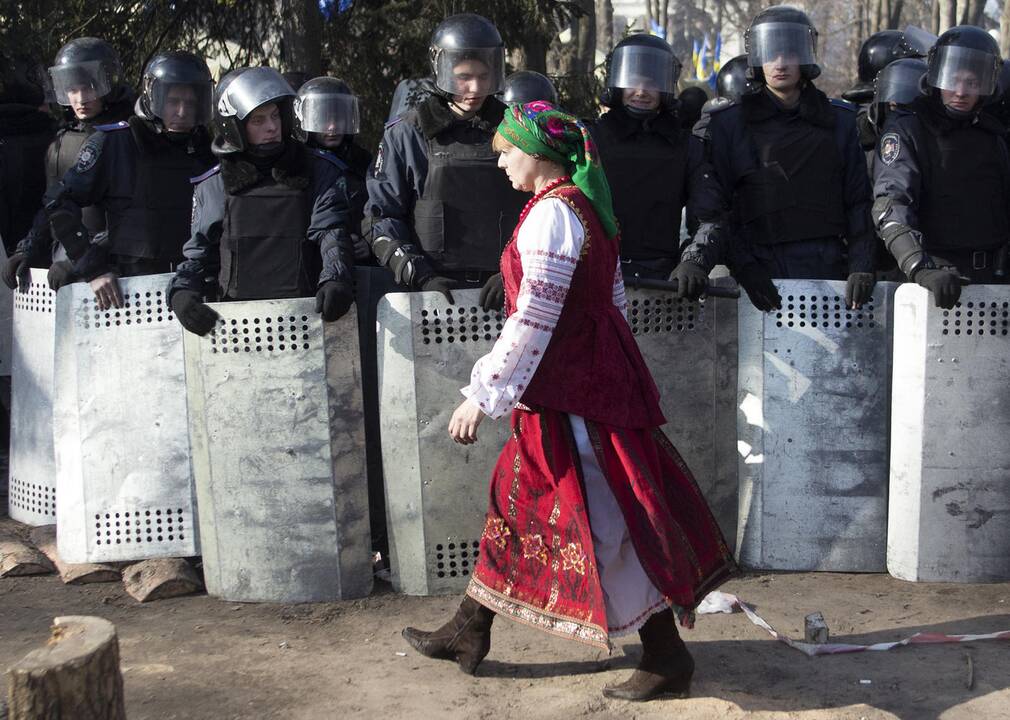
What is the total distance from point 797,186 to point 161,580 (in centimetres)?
328

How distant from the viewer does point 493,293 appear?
5184mm

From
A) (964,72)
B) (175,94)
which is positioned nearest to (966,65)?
(964,72)

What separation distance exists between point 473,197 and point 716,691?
232 centimetres

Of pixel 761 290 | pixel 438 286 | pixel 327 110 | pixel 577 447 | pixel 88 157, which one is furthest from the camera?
pixel 327 110

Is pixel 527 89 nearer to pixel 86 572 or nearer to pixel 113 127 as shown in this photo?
pixel 113 127

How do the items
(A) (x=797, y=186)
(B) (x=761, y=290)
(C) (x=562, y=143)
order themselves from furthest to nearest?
(A) (x=797, y=186)
(B) (x=761, y=290)
(C) (x=562, y=143)

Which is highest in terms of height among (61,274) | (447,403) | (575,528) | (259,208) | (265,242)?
(259,208)

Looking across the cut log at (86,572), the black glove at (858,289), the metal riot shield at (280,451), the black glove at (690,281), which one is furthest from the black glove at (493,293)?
the cut log at (86,572)

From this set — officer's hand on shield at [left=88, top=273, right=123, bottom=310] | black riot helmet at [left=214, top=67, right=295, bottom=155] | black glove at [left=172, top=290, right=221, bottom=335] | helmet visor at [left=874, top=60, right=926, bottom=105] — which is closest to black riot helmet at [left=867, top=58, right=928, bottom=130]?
helmet visor at [left=874, top=60, right=926, bottom=105]

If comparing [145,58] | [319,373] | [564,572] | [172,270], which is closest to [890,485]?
[564,572]

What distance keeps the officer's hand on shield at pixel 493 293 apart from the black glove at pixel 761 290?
3.77 ft

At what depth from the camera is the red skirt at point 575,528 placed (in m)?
4.09

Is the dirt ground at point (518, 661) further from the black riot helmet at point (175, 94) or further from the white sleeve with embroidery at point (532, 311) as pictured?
the black riot helmet at point (175, 94)

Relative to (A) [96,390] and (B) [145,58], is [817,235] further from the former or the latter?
(B) [145,58]
